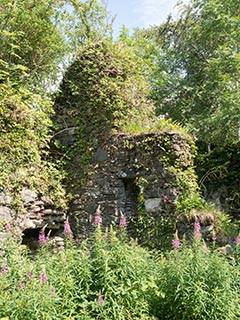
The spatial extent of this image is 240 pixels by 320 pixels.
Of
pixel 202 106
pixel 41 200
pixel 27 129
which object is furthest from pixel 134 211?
pixel 202 106

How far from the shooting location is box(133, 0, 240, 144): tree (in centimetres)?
1216

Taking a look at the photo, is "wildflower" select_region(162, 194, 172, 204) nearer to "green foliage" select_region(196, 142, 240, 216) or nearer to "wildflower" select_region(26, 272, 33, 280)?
"green foliage" select_region(196, 142, 240, 216)

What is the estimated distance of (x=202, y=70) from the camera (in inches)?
586

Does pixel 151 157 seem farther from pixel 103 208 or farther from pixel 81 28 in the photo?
pixel 81 28

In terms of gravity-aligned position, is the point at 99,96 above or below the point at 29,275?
above

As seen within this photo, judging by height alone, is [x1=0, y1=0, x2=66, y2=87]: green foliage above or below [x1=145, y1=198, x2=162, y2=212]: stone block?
above

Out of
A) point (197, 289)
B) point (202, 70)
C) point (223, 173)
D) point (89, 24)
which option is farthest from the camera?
point (89, 24)

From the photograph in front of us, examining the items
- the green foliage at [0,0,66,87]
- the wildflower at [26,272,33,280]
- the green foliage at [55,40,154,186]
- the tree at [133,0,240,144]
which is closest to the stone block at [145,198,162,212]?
the green foliage at [55,40,154,186]

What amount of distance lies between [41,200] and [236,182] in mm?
4739

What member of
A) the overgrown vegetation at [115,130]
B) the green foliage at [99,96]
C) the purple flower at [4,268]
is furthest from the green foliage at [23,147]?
the purple flower at [4,268]

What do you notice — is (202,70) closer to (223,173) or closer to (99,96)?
(223,173)

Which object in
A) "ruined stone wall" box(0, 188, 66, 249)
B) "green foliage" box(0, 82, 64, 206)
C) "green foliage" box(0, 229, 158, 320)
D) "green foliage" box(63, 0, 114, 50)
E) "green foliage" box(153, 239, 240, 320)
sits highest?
"green foliage" box(63, 0, 114, 50)

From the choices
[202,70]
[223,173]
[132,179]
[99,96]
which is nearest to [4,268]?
[132,179]

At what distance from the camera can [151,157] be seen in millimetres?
7148
